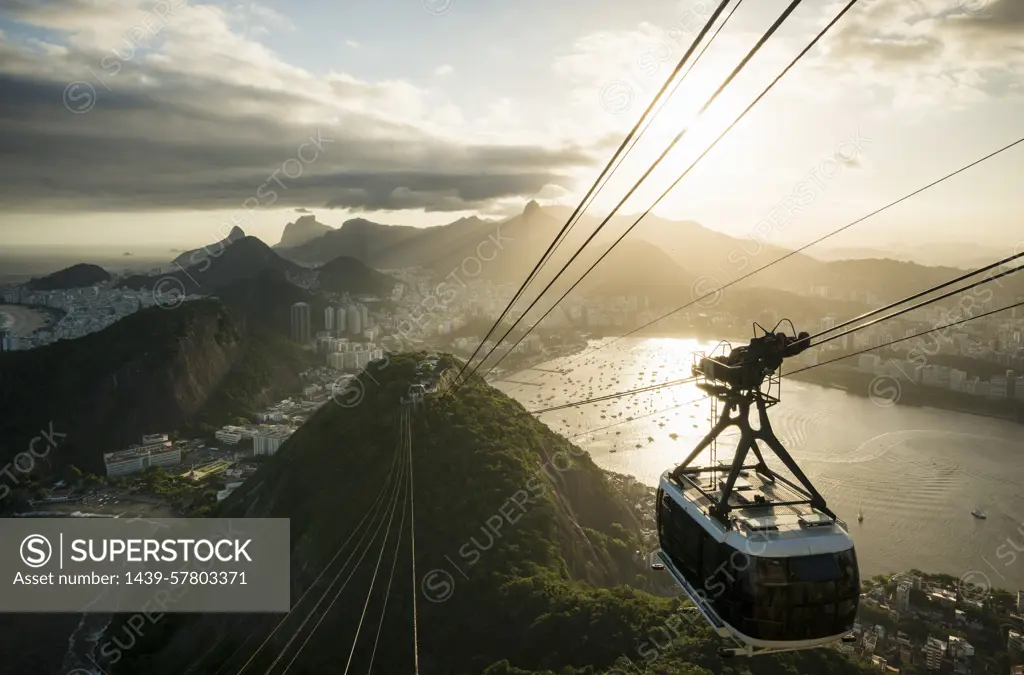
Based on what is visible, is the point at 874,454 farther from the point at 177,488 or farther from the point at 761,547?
the point at 177,488

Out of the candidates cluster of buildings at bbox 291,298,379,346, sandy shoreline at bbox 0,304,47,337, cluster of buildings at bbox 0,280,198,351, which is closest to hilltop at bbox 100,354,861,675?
cluster of buildings at bbox 0,280,198,351

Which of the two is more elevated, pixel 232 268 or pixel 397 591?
pixel 232 268

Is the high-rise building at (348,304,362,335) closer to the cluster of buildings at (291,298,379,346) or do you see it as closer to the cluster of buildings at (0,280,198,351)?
the cluster of buildings at (291,298,379,346)

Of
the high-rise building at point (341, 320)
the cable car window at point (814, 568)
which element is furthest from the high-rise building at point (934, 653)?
the high-rise building at point (341, 320)

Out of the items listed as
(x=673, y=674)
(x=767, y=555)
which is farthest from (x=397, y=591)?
(x=767, y=555)

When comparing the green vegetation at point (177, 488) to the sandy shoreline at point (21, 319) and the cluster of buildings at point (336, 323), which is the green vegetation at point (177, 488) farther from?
the cluster of buildings at point (336, 323)

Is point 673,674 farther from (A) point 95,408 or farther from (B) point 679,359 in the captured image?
(B) point 679,359

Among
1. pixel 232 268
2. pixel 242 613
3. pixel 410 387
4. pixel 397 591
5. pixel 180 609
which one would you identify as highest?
pixel 232 268
